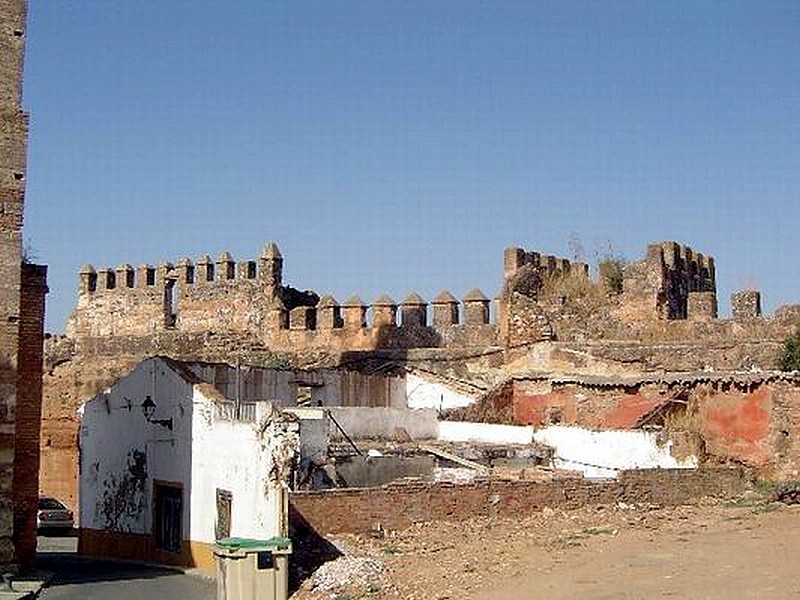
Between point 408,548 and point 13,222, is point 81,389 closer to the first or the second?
point 13,222

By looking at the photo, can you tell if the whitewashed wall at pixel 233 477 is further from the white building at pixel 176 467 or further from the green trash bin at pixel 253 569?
the green trash bin at pixel 253 569

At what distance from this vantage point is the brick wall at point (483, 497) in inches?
658

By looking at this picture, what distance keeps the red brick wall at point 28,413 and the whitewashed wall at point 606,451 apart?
357 inches

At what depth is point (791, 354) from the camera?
23.7 metres

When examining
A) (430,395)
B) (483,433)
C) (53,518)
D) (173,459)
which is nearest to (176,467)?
Result: (173,459)

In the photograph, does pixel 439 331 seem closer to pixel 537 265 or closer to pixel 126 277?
pixel 537 265

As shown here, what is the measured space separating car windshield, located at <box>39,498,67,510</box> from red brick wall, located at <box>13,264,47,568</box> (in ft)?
34.2

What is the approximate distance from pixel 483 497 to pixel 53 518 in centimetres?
1286

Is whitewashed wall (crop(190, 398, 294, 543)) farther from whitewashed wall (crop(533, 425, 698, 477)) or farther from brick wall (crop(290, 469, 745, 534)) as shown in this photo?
whitewashed wall (crop(533, 425, 698, 477))

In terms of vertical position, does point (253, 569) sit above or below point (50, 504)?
below

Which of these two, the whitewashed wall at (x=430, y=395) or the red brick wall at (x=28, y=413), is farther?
the whitewashed wall at (x=430, y=395)

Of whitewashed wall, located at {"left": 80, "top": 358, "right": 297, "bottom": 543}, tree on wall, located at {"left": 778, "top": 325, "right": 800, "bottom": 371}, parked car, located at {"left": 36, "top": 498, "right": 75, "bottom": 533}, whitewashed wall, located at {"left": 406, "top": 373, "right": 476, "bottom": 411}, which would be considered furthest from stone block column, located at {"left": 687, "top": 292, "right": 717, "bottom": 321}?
parked car, located at {"left": 36, "top": 498, "right": 75, "bottom": 533}

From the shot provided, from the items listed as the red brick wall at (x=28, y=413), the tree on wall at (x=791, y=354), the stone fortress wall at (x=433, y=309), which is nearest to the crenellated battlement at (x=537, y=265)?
the stone fortress wall at (x=433, y=309)

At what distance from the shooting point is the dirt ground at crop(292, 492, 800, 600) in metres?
13.4
